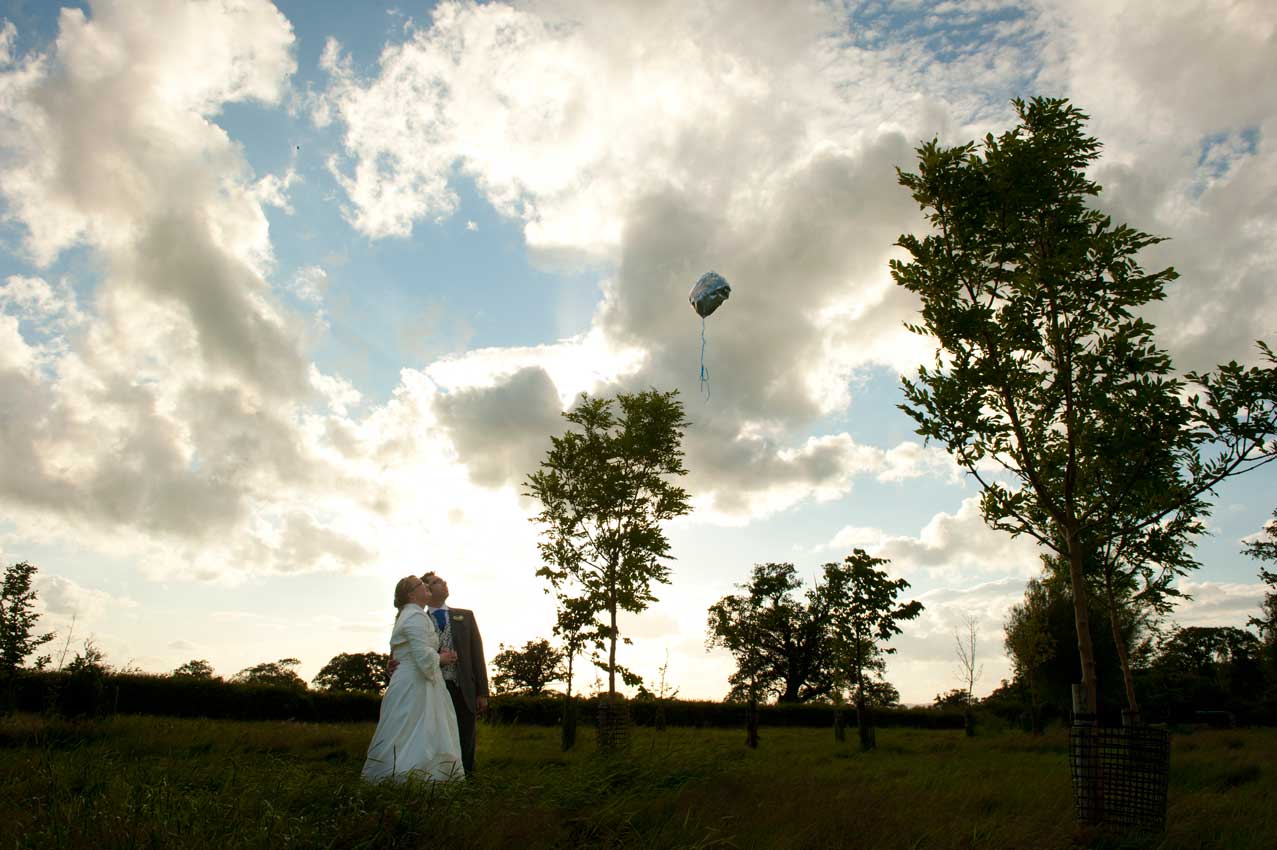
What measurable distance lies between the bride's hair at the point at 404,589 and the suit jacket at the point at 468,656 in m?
1.52

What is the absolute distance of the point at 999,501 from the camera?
32.9 ft

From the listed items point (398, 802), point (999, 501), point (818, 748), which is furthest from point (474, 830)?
point (818, 748)

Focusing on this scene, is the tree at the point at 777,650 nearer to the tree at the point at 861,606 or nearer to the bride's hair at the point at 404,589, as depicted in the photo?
the tree at the point at 861,606

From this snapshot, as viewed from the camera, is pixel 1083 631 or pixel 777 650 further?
pixel 777 650

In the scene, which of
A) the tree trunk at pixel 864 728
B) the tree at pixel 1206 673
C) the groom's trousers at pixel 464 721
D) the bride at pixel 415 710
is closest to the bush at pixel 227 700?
the tree trunk at pixel 864 728

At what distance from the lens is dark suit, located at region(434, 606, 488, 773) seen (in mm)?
10148

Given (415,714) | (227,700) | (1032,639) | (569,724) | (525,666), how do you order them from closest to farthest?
(415,714) < (569,724) < (227,700) < (1032,639) < (525,666)

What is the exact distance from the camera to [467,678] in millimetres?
10156

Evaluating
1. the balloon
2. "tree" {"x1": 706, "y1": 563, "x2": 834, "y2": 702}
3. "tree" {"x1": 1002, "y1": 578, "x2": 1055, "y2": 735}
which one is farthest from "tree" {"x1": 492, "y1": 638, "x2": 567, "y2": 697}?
the balloon

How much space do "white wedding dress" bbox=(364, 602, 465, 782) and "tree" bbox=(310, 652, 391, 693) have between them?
73.2 metres

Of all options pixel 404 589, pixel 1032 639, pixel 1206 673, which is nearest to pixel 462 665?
pixel 404 589

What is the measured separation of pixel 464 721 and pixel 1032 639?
30.2 m

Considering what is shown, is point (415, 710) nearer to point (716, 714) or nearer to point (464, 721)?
point (464, 721)

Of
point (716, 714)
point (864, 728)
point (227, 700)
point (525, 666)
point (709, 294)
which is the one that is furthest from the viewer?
point (525, 666)
